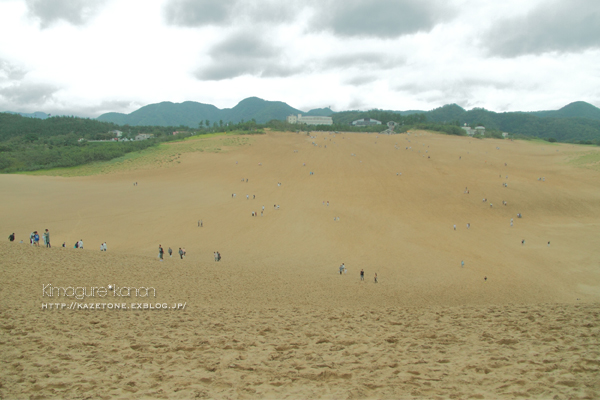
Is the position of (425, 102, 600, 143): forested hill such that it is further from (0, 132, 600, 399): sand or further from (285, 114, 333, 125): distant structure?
(0, 132, 600, 399): sand

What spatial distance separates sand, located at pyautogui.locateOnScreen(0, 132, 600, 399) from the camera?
19.7ft

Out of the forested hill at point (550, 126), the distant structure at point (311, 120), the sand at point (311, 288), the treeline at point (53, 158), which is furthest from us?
the distant structure at point (311, 120)

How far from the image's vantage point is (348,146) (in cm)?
7269

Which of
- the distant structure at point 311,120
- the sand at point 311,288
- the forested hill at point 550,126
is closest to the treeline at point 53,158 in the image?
the sand at point 311,288

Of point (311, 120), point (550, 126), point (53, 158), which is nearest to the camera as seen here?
point (53, 158)

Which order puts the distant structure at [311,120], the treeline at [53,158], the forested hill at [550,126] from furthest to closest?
1. the distant structure at [311,120]
2. the forested hill at [550,126]
3. the treeline at [53,158]

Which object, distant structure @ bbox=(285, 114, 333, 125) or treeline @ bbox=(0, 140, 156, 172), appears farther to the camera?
distant structure @ bbox=(285, 114, 333, 125)

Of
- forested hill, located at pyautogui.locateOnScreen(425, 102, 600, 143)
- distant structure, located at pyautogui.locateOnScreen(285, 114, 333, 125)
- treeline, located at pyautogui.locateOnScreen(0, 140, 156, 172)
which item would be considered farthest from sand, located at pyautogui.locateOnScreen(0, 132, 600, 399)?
forested hill, located at pyautogui.locateOnScreen(425, 102, 600, 143)

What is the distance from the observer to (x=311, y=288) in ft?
51.6

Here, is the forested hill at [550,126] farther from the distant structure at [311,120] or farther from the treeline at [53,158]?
the treeline at [53,158]

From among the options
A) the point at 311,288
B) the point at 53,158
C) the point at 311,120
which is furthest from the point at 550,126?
the point at 53,158

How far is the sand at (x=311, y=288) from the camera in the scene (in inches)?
237

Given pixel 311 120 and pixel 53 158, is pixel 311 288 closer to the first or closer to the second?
pixel 53 158

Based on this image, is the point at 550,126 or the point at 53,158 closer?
the point at 53,158
